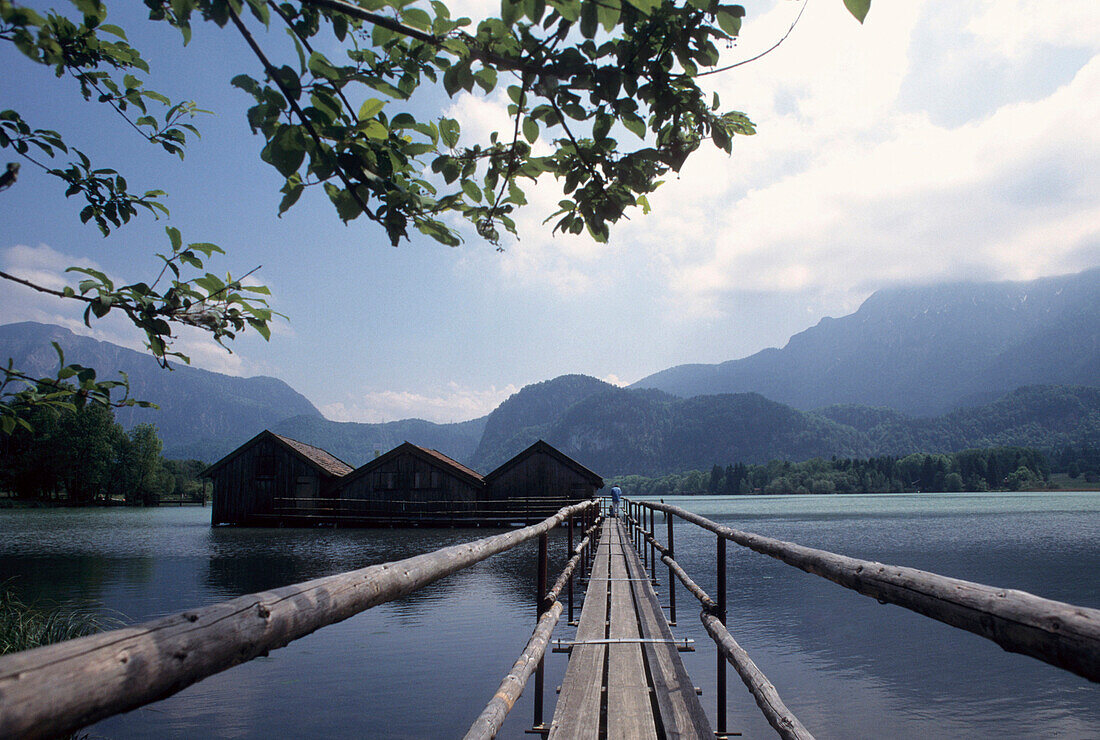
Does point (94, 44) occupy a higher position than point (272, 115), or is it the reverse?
point (94, 44)

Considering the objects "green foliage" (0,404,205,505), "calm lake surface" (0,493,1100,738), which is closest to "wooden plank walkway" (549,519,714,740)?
"calm lake surface" (0,493,1100,738)

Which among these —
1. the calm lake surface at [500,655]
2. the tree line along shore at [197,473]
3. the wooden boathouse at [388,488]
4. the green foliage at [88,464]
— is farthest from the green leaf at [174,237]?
the green foliage at [88,464]

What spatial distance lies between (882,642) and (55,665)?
57.9ft

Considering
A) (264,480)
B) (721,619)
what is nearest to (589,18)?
(721,619)

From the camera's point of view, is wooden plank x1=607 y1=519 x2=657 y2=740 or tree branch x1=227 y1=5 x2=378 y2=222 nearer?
tree branch x1=227 y1=5 x2=378 y2=222

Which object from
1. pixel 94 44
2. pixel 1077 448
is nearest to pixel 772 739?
pixel 94 44

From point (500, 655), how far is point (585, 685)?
7.11 m

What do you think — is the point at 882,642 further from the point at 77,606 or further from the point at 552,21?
the point at 77,606

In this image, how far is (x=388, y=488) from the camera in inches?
1483

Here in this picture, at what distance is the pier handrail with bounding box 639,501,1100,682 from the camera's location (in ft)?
4.05

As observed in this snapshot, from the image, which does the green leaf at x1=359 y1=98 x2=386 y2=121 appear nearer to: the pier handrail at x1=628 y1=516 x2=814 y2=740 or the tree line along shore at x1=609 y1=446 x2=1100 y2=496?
the pier handrail at x1=628 y1=516 x2=814 y2=740

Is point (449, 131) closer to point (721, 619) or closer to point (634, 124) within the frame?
point (634, 124)

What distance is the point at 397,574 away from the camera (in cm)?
212

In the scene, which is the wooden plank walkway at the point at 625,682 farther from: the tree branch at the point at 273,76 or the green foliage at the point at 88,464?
the green foliage at the point at 88,464
